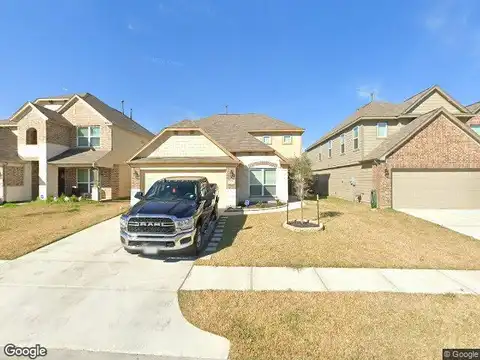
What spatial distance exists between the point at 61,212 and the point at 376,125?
22.1 meters

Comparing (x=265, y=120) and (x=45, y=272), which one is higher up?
(x=265, y=120)

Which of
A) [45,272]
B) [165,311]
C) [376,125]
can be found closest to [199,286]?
[165,311]

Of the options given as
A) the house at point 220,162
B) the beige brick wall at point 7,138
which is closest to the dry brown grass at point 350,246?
the house at point 220,162

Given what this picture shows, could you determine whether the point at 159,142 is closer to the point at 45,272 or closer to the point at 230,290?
the point at 45,272

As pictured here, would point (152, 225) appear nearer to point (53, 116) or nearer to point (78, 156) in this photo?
point (78, 156)

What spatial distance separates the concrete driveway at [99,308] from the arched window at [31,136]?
16.9 metres

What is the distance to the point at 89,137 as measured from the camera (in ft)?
65.6

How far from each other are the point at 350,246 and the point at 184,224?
17.2ft

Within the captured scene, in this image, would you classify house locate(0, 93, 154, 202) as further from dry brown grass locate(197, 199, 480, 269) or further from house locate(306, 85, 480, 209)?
house locate(306, 85, 480, 209)

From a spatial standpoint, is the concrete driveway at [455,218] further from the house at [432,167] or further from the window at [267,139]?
the window at [267,139]

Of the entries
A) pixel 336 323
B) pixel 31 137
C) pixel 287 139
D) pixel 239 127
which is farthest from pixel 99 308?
pixel 287 139

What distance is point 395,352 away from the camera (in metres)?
3.14

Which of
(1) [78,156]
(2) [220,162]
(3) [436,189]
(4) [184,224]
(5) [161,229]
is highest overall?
(1) [78,156]

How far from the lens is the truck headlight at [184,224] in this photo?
20.4 ft
